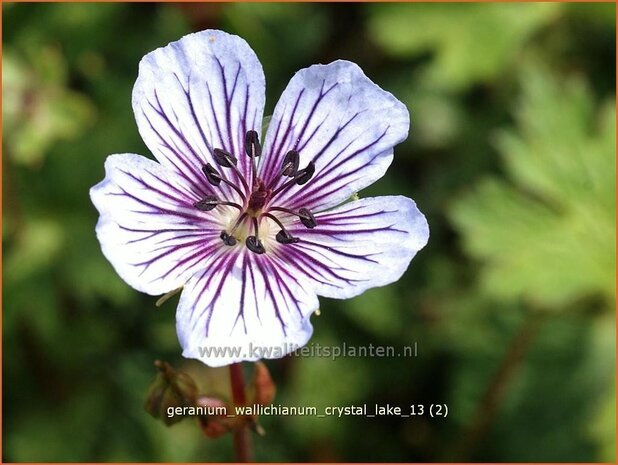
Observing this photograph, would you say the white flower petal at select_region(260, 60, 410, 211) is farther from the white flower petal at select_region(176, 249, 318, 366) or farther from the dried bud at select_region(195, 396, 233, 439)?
the dried bud at select_region(195, 396, 233, 439)

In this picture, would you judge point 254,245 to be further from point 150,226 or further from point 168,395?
point 168,395

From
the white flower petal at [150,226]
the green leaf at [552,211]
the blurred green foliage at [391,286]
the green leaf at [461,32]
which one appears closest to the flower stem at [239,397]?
the white flower petal at [150,226]

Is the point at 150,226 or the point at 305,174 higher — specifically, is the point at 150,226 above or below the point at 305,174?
below

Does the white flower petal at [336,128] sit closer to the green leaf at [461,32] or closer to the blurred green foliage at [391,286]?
the blurred green foliage at [391,286]

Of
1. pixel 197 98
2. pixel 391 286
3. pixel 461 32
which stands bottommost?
pixel 391 286

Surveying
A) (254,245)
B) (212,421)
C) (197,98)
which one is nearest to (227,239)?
(254,245)

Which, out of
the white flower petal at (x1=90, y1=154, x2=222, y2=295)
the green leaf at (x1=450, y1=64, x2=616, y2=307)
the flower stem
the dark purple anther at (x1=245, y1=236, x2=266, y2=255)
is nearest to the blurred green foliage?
the green leaf at (x1=450, y1=64, x2=616, y2=307)


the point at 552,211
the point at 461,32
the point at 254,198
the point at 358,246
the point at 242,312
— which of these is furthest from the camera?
the point at 461,32
